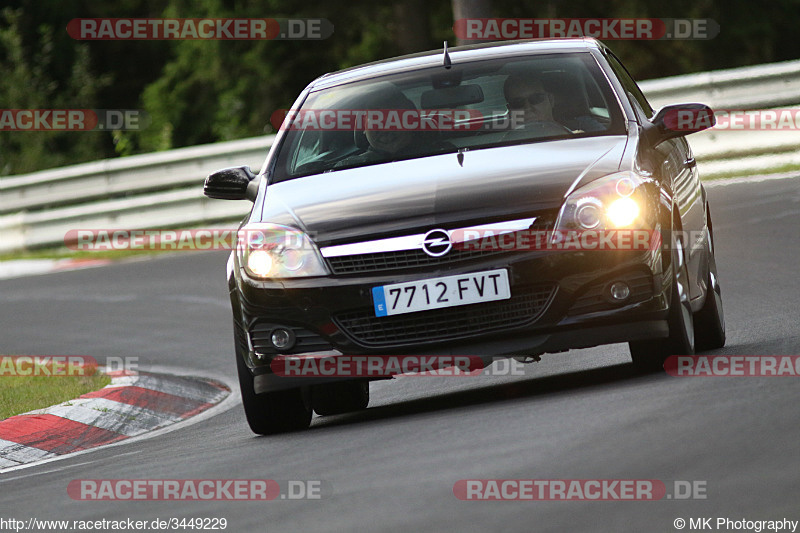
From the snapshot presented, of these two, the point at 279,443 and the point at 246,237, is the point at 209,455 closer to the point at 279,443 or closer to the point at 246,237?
the point at 279,443

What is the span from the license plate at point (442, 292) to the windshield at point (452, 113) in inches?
36.7

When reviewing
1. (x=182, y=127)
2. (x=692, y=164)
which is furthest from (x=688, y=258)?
(x=182, y=127)

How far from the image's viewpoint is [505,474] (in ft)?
18.5

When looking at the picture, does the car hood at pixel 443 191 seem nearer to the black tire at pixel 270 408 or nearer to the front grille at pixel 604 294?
the front grille at pixel 604 294

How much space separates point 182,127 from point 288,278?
92.5 feet

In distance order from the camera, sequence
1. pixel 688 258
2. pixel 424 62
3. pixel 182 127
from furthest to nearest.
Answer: pixel 182 127 < pixel 424 62 < pixel 688 258

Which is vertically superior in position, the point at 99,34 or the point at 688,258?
the point at 99,34

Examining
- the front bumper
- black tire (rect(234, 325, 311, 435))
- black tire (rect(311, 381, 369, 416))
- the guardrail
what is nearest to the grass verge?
black tire (rect(311, 381, 369, 416))

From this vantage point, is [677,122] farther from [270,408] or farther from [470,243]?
[270,408]

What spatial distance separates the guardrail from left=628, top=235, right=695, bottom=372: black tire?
10409 mm

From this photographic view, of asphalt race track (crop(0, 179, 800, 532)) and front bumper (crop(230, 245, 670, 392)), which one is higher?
front bumper (crop(230, 245, 670, 392))

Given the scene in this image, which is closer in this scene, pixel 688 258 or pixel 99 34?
pixel 688 258

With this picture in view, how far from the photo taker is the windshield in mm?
7996

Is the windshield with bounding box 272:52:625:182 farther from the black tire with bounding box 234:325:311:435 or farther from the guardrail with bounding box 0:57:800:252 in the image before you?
the guardrail with bounding box 0:57:800:252
